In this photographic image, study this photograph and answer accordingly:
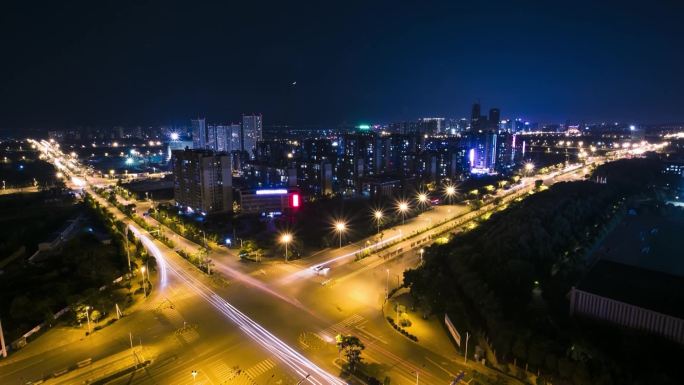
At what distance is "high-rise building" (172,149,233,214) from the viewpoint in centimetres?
3466

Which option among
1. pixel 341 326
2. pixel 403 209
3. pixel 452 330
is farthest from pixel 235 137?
pixel 452 330

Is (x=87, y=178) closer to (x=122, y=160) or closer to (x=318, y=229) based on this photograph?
(x=122, y=160)

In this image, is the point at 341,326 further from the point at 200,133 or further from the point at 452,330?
the point at 200,133

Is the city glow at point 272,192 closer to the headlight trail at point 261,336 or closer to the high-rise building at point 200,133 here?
the headlight trail at point 261,336

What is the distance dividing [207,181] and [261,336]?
75.8 ft

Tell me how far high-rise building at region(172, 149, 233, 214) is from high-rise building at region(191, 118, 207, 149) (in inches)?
2137

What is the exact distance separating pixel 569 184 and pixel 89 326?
38.2 meters

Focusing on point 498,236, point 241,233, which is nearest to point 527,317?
point 498,236

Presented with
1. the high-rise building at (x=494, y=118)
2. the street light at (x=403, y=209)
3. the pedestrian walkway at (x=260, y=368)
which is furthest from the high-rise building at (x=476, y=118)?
the pedestrian walkway at (x=260, y=368)

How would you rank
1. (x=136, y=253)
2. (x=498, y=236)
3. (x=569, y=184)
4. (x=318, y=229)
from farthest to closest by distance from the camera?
1. (x=569, y=184)
2. (x=318, y=229)
3. (x=136, y=253)
4. (x=498, y=236)

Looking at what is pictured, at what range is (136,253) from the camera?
75.9 ft

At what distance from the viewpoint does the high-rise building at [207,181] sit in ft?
114

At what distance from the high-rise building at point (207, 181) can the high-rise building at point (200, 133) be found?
54271mm

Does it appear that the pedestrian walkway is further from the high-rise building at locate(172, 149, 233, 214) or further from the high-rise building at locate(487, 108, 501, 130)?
the high-rise building at locate(487, 108, 501, 130)
